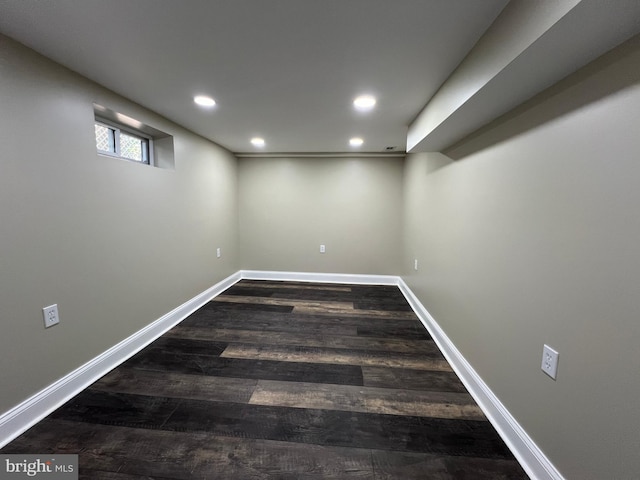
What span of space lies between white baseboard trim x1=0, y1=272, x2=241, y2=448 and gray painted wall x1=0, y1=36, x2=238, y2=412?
47 millimetres

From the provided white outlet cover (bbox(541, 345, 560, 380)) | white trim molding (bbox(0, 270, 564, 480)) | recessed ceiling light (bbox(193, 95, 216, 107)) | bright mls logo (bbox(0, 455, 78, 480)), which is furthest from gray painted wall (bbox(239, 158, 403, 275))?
bright mls logo (bbox(0, 455, 78, 480))

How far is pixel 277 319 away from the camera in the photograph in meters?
2.96

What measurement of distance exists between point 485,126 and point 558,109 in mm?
640

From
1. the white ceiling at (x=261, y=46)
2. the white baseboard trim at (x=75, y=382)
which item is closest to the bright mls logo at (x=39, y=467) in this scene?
the white baseboard trim at (x=75, y=382)

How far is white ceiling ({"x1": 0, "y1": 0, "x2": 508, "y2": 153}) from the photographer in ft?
3.64

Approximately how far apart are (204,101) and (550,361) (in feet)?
8.71

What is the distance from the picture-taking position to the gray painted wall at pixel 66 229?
140 cm

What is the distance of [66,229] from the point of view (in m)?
1.68

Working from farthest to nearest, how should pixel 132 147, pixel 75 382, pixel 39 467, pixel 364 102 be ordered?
1. pixel 132 147
2. pixel 364 102
3. pixel 75 382
4. pixel 39 467

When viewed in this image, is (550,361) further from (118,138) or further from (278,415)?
(118,138)

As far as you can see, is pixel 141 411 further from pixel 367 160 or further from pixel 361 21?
pixel 367 160

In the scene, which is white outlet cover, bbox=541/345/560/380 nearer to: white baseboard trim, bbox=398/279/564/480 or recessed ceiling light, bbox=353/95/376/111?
white baseboard trim, bbox=398/279/564/480

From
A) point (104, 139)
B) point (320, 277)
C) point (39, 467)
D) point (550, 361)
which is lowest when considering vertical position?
point (39, 467)

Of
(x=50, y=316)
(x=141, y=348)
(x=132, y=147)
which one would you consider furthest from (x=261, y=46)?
(x=141, y=348)
